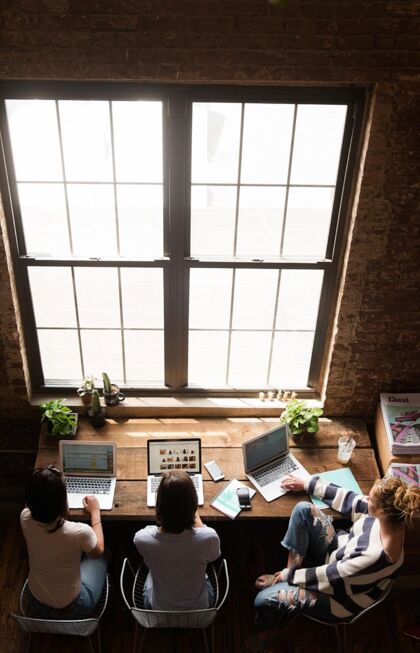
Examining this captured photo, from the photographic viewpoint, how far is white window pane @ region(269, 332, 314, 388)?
13.4 feet

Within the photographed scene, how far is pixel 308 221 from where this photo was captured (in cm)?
361

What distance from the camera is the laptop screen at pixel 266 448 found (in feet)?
12.1

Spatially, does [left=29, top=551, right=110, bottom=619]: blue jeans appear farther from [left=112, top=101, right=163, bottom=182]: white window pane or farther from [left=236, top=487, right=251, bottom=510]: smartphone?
[left=112, top=101, right=163, bottom=182]: white window pane

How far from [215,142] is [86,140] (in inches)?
30.9

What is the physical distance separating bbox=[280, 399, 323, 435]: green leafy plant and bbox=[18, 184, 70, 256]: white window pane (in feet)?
6.42

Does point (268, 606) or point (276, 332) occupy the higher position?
point (276, 332)

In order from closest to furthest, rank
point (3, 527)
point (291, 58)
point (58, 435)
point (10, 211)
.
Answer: point (291, 58) < point (10, 211) < point (58, 435) < point (3, 527)

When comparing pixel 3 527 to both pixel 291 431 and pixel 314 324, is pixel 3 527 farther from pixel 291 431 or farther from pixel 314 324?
pixel 314 324

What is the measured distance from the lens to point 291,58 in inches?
116

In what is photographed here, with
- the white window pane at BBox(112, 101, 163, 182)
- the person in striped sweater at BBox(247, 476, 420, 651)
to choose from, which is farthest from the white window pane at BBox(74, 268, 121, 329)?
the person in striped sweater at BBox(247, 476, 420, 651)

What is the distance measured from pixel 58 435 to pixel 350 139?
2.82 metres

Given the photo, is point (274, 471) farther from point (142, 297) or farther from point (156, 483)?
point (142, 297)

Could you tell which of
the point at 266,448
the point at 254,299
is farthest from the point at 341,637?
the point at 254,299

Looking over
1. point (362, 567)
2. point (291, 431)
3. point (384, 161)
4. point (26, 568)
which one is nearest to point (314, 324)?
point (291, 431)
